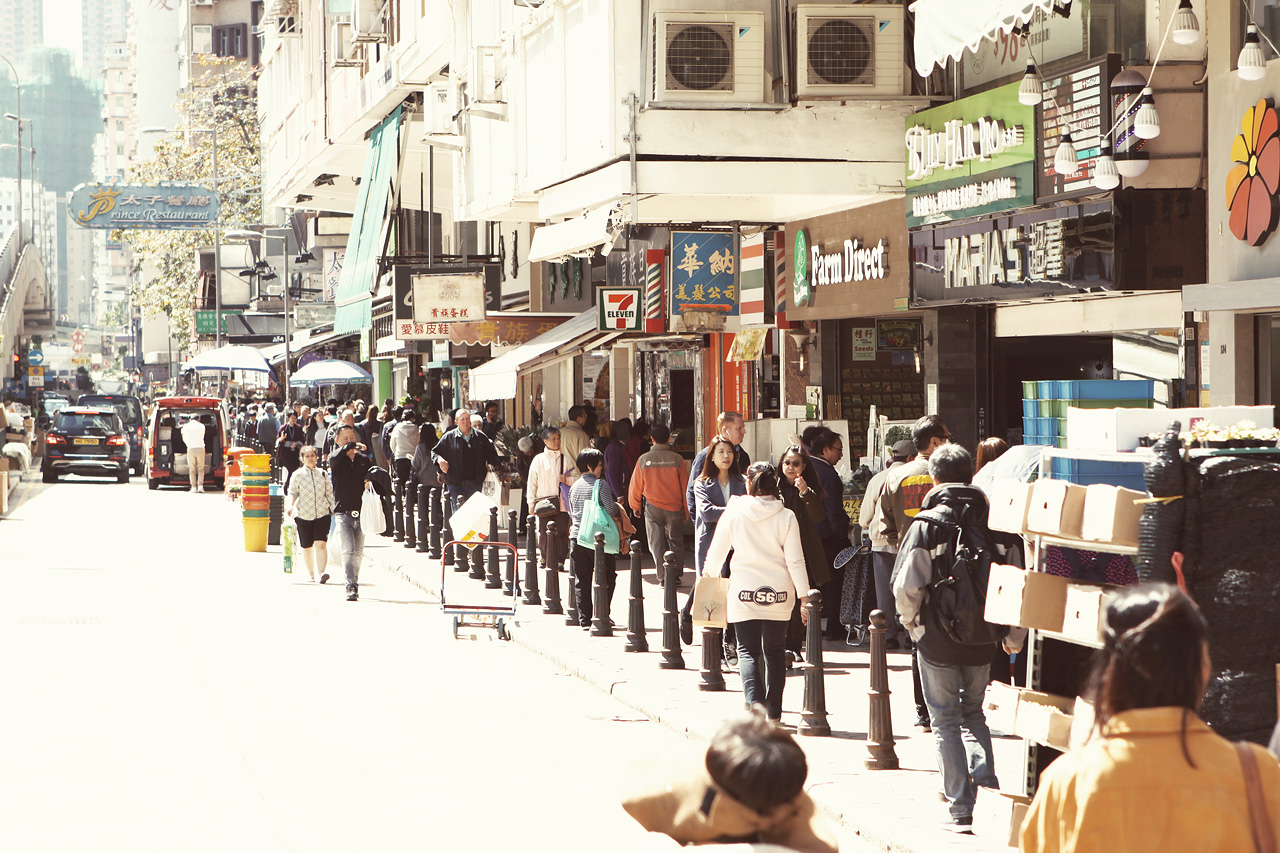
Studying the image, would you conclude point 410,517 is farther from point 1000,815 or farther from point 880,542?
point 1000,815

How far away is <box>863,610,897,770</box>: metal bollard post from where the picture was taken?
8.56 metres

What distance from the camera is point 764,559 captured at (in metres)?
9.39

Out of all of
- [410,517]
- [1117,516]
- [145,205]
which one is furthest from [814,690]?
Answer: [145,205]

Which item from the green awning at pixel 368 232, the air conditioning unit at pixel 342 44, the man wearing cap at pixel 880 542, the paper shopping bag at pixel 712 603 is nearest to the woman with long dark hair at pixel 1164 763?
the paper shopping bag at pixel 712 603

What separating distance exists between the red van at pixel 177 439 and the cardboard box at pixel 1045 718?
32112 mm

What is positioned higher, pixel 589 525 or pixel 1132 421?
pixel 1132 421

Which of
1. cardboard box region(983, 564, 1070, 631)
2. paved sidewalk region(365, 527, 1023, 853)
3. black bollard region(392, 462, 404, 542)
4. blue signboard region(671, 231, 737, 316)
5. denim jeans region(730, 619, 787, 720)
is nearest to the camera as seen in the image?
cardboard box region(983, 564, 1070, 631)

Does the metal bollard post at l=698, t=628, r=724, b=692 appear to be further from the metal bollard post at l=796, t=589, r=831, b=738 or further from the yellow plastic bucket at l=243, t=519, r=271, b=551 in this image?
the yellow plastic bucket at l=243, t=519, r=271, b=551

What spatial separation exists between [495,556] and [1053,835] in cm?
1378

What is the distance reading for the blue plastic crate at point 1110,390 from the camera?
8.49m

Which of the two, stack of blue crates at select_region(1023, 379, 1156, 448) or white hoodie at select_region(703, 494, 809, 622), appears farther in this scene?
white hoodie at select_region(703, 494, 809, 622)

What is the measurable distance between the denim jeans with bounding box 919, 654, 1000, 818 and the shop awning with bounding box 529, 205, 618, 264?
9.86m

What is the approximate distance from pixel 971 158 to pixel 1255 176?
11.8 feet

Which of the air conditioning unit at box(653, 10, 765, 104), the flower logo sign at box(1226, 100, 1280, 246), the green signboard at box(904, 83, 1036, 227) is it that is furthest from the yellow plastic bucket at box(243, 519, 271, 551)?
the flower logo sign at box(1226, 100, 1280, 246)
